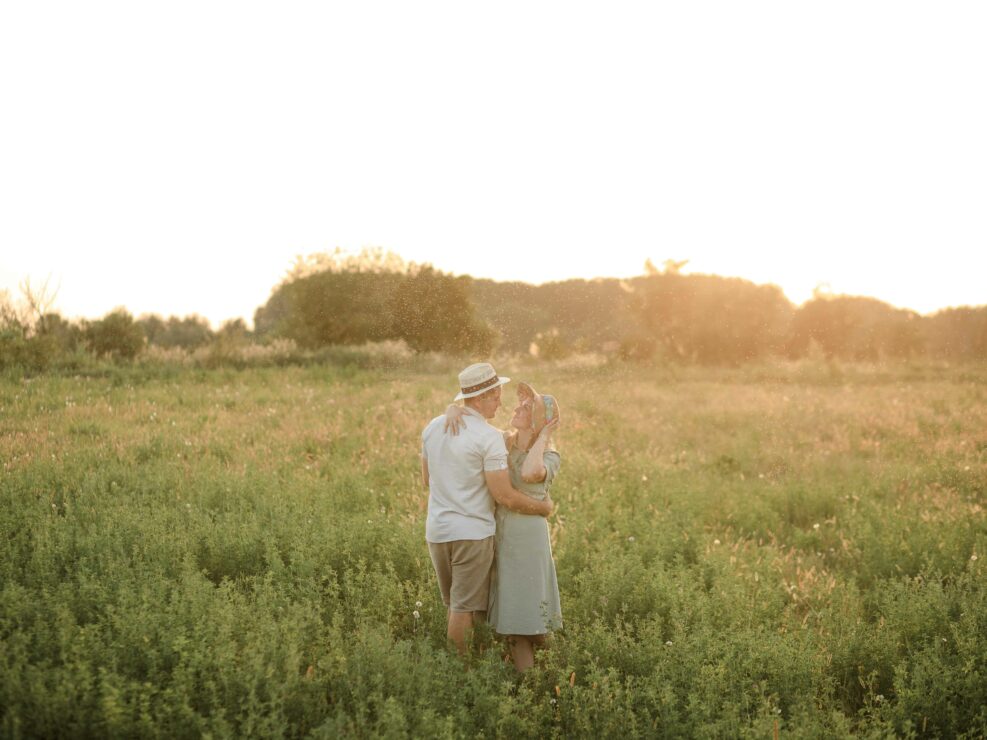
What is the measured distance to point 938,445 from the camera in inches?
454

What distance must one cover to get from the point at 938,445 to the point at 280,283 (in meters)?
30.5

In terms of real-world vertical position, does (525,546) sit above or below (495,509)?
below

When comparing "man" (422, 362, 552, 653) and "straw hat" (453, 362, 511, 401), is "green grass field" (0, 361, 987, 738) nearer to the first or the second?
"man" (422, 362, 552, 653)

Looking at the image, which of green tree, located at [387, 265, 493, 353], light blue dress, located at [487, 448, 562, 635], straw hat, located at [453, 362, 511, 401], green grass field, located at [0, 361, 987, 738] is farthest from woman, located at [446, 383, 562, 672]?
green tree, located at [387, 265, 493, 353]

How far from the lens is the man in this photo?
179 inches

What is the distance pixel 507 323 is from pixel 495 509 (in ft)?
126

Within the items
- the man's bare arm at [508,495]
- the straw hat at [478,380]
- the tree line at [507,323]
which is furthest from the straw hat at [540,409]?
the tree line at [507,323]

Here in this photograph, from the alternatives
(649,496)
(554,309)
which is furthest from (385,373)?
(554,309)

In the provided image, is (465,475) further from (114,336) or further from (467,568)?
(114,336)

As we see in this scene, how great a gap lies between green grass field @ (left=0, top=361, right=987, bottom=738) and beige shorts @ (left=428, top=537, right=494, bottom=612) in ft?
1.17

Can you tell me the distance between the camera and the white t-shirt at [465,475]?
4543 millimetres

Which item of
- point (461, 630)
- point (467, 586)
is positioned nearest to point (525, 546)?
point (467, 586)

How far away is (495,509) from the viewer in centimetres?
479

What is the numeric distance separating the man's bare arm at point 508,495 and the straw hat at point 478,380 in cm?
50
